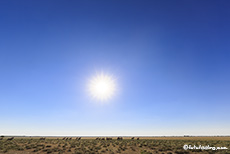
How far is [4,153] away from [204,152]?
3621 cm

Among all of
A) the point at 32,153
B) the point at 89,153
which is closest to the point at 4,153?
the point at 32,153

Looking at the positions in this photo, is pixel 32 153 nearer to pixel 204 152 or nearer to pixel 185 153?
pixel 185 153

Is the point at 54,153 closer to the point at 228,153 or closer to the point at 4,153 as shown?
the point at 4,153

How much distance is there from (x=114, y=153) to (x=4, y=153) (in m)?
19.6

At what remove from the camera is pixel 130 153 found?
2739cm

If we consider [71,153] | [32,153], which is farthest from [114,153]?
[32,153]

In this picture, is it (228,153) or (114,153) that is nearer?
(228,153)

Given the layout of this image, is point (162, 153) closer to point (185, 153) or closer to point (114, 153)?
point (185, 153)

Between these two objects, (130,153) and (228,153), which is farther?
(130,153)

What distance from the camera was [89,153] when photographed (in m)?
26.5

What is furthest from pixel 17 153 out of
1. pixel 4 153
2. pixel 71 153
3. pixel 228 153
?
pixel 228 153

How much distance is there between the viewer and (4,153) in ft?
85.3

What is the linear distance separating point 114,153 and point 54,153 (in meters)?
11.0

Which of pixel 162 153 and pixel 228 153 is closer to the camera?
pixel 228 153
